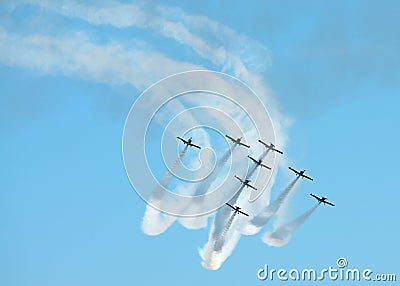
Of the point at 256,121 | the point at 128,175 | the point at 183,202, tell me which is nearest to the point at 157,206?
the point at 183,202

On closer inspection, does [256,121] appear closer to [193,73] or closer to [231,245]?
[193,73]

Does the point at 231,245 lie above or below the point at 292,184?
below

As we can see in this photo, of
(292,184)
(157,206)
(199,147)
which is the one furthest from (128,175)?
(292,184)

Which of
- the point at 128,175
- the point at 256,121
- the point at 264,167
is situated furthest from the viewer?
the point at 264,167

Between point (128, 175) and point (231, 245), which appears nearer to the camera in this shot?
point (128, 175)

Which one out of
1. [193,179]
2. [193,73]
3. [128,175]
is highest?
[193,73]

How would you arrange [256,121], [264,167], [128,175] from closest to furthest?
[128,175], [256,121], [264,167]

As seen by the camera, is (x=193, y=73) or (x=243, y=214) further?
(x=243, y=214)

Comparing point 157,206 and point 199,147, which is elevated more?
point 199,147

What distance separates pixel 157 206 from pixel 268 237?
584 inches

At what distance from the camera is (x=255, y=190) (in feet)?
355

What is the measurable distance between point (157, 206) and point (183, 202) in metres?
3.42

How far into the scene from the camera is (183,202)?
105 meters

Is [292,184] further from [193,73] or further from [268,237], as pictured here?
[193,73]
